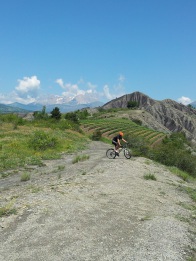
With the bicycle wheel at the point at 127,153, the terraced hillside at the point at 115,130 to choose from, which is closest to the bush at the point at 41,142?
the bicycle wheel at the point at 127,153

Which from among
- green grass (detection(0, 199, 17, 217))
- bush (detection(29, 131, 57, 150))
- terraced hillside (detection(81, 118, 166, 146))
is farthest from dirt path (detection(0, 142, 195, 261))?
terraced hillside (detection(81, 118, 166, 146))

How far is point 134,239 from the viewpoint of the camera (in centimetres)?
854

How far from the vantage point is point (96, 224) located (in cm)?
947

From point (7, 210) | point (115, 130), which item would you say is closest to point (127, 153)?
point (7, 210)

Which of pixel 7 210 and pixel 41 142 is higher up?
pixel 41 142

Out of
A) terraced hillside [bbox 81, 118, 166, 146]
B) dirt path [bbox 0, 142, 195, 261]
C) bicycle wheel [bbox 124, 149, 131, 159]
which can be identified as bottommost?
dirt path [bbox 0, 142, 195, 261]

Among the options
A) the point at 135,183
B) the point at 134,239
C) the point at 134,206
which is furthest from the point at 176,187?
the point at 134,239

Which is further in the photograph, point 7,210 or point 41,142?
point 41,142

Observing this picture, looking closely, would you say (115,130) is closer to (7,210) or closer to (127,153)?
(127,153)

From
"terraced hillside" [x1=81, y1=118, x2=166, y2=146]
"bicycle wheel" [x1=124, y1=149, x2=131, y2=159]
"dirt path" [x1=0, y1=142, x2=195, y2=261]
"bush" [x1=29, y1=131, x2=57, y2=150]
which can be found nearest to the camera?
"dirt path" [x1=0, y1=142, x2=195, y2=261]

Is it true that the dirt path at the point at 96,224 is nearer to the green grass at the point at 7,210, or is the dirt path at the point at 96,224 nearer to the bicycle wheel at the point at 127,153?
the green grass at the point at 7,210

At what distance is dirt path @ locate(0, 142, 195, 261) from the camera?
7.54m

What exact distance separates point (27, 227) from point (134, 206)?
4956mm

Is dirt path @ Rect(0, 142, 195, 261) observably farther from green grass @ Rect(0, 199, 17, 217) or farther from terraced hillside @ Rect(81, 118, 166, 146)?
terraced hillside @ Rect(81, 118, 166, 146)
